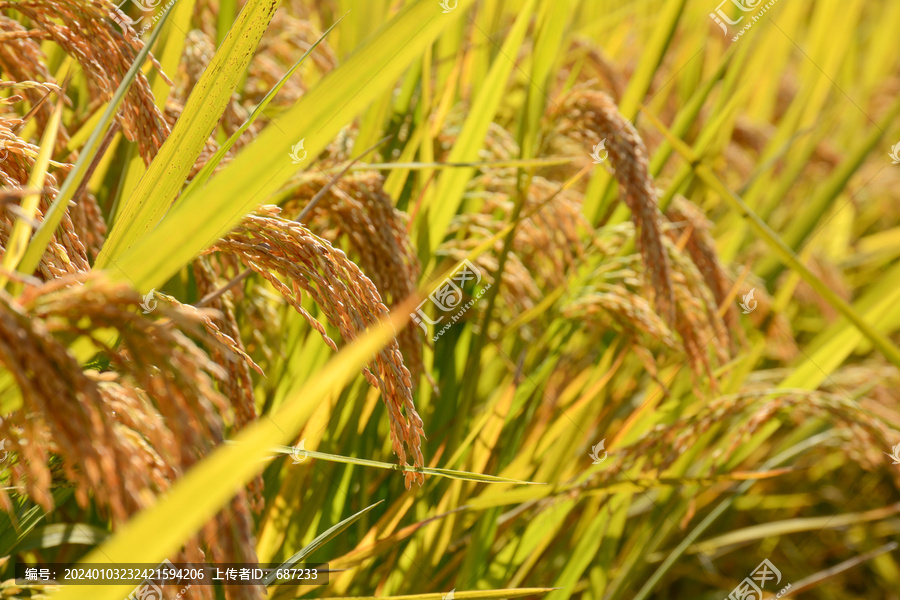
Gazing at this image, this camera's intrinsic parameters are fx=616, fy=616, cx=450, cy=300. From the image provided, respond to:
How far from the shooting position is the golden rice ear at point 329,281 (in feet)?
2.41

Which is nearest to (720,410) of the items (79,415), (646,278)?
(646,278)

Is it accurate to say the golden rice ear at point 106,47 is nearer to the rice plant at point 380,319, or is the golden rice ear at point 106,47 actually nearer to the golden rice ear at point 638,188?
the rice plant at point 380,319

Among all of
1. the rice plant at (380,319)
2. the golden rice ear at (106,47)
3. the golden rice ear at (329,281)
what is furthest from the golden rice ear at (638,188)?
the golden rice ear at (106,47)

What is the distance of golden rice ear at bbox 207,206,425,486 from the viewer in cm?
73

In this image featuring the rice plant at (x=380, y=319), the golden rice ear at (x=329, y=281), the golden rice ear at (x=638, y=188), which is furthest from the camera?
the golden rice ear at (x=638, y=188)

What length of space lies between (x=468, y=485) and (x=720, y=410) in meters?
0.55

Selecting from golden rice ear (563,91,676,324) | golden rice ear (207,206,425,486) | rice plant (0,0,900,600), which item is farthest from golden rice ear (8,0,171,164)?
golden rice ear (563,91,676,324)

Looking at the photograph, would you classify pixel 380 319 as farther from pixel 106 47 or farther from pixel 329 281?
pixel 106 47

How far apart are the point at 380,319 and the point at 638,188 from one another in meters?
0.69

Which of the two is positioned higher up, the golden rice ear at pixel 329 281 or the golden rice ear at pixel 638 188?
the golden rice ear at pixel 638 188

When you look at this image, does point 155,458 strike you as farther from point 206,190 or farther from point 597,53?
point 597,53

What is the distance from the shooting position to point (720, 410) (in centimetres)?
126

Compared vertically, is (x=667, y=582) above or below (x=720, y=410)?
below

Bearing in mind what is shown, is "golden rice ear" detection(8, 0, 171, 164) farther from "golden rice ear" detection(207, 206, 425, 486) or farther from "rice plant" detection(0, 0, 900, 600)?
"golden rice ear" detection(207, 206, 425, 486)
